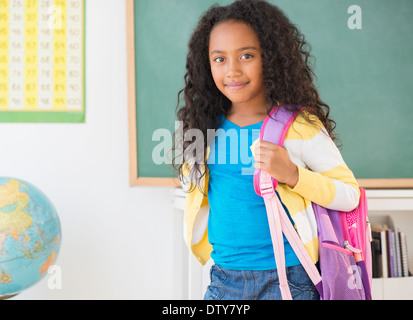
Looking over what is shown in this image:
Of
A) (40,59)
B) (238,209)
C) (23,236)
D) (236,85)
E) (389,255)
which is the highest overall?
(40,59)

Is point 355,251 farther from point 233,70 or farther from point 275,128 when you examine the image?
point 233,70

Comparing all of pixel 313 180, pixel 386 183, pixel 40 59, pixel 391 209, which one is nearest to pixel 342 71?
pixel 386 183

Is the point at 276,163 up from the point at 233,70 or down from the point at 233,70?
down

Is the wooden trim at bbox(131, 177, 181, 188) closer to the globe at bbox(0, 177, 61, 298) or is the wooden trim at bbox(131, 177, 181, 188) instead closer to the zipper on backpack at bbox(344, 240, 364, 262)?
the globe at bbox(0, 177, 61, 298)

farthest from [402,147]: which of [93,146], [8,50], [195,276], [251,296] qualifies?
[8,50]

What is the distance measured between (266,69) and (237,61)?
0.24ft

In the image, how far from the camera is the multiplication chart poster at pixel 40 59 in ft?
6.40

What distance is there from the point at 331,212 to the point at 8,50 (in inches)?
63.7

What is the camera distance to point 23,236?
4.84ft

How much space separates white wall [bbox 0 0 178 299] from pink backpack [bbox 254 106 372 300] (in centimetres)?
113

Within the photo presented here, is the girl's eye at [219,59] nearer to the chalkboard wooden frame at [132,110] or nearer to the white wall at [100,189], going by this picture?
the chalkboard wooden frame at [132,110]

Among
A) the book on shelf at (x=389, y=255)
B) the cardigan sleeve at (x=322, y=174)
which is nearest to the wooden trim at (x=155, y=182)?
the book on shelf at (x=389, y=255)

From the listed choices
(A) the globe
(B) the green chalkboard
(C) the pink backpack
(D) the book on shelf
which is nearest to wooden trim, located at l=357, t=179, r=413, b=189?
(B) the green chalkboard

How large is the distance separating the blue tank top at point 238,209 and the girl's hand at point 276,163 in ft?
0.30
